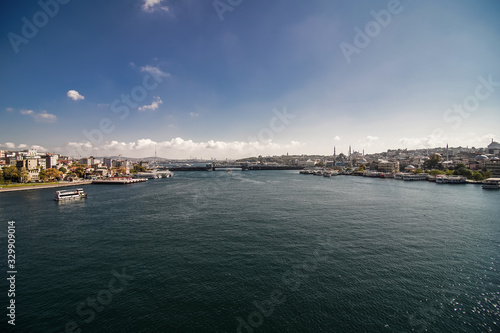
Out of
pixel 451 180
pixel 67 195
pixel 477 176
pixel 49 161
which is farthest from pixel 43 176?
pixel 477 176

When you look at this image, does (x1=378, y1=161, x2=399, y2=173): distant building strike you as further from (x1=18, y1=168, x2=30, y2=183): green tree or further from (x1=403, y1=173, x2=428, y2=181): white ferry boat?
(x1=18, y1=168, x2=30, y2=183): green tree

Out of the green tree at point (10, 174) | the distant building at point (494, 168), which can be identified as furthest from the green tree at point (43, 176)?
the distant building at point (494, 168)

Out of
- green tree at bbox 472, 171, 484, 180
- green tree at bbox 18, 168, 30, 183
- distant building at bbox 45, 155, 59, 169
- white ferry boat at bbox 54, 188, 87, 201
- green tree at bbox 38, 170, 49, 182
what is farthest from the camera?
distant building at bbox 45, 155, 59, 169

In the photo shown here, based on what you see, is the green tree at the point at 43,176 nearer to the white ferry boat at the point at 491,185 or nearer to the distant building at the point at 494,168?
the white ferry boat at the point at 491,185

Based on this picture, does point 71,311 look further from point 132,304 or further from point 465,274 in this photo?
point 465,274

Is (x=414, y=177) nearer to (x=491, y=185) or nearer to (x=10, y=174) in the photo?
(x=491, y=185)

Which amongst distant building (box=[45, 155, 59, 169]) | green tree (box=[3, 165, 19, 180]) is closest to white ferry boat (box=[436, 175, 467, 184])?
green tree (box=[3, 165, 19, 180])

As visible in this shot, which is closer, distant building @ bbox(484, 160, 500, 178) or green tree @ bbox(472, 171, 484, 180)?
green tree @ bbox(472, 171, 484, 180)

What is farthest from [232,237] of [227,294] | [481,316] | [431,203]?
[431,203]
